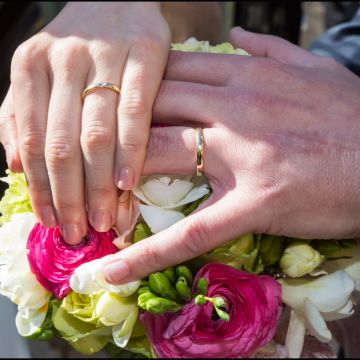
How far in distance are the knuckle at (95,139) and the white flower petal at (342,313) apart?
35 centimetres

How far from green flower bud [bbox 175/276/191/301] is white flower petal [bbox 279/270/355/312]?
0.12 meters

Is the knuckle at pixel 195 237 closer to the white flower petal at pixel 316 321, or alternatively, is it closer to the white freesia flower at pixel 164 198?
the white freesia flower at pixel 164 198

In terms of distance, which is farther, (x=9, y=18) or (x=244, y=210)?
(x=9, y=18)

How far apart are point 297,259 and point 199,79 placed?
0.33 m

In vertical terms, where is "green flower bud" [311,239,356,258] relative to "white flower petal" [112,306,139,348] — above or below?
above

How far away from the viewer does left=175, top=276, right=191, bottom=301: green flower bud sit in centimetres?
61

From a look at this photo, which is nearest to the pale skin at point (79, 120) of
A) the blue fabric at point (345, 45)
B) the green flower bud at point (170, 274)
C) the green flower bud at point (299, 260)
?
the green flower bud at point (170, 274)

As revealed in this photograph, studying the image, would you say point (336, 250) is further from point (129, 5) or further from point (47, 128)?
point (129, 5)

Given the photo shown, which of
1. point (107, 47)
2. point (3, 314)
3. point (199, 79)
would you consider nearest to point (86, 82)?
point (107, 47)

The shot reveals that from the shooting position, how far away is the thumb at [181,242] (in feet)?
2.06

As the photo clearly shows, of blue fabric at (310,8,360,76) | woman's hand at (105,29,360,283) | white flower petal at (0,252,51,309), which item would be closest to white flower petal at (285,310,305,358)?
woman's hand at (105,29,360,283)

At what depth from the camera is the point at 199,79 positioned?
818mm

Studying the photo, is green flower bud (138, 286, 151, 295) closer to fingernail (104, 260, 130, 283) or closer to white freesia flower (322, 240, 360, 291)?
fingernail (104, 260, 130, 283)

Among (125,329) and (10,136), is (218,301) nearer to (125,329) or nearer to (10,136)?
(125,329)
